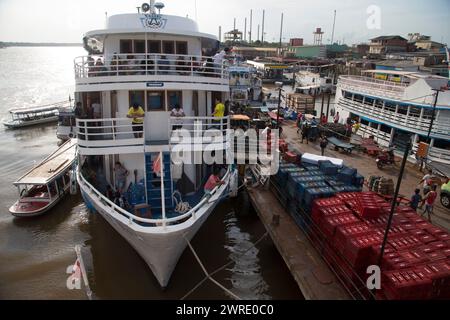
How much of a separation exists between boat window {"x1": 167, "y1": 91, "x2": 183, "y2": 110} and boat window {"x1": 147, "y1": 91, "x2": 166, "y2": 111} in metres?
0.24

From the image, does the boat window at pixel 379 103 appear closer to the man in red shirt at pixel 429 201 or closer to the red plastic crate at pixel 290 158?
the red plastic crate at pixel 290 158

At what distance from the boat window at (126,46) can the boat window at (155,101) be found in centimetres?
213

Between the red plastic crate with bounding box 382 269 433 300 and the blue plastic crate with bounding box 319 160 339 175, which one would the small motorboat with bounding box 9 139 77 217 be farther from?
the red plastic crate with bounding box 382 269 433 300

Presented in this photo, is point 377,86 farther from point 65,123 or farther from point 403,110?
point 65,123

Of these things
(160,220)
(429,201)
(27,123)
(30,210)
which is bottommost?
(30,210)

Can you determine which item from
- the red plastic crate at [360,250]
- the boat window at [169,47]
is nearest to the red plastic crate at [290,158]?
the red plastic crate at [360,250]

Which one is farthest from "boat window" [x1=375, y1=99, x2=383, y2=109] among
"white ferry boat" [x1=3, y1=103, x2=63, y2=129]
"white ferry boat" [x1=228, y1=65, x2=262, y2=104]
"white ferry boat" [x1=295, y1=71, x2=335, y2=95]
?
"white ferry boat" [x1=3, y1=103, x2=63, y2=129]

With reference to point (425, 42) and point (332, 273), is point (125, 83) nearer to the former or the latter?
point (332, 273)

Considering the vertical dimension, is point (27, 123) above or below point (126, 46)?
below

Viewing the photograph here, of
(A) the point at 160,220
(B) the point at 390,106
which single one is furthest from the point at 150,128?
(B) the point at 390,106

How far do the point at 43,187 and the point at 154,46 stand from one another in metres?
9.84

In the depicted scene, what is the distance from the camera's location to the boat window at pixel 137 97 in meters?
11.4

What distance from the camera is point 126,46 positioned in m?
12.2

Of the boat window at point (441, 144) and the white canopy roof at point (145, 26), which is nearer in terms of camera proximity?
the white canopy roof at point (145, 26)
